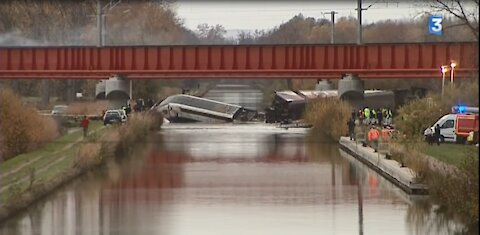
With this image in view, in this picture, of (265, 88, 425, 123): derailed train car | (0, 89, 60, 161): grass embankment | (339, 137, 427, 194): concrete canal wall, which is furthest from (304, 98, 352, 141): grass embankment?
(0, 89, 60, 161): grass embankment

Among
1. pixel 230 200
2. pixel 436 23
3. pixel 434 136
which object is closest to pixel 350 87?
pixel 434 136

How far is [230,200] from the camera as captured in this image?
2380 cm

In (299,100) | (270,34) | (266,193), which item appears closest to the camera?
(266,193)

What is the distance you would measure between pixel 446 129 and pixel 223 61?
56.5 feet

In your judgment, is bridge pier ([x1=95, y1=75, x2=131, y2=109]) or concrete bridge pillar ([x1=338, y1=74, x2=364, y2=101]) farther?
bridge pier ([x1=95, y1=75, x2=131, y2=109])

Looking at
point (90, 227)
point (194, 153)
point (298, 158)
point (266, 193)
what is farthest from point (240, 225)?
point (194, 153)

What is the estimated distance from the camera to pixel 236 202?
23391 mm

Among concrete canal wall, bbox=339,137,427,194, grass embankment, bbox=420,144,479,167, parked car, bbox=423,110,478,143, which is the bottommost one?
concrete canal wall, bbox=339,137,427,194

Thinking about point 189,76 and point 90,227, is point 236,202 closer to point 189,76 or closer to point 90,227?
point 90,227

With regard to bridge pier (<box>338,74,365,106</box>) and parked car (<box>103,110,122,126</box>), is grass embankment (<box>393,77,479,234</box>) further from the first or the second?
parked car (<box>103,110,122,126</box>)

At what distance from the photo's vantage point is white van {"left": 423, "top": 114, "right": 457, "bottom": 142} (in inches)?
1458

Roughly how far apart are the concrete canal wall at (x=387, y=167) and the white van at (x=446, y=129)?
2316 millimetres

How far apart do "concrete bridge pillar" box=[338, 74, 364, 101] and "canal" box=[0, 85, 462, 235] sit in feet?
41.2

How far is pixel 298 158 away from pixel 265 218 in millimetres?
16061
